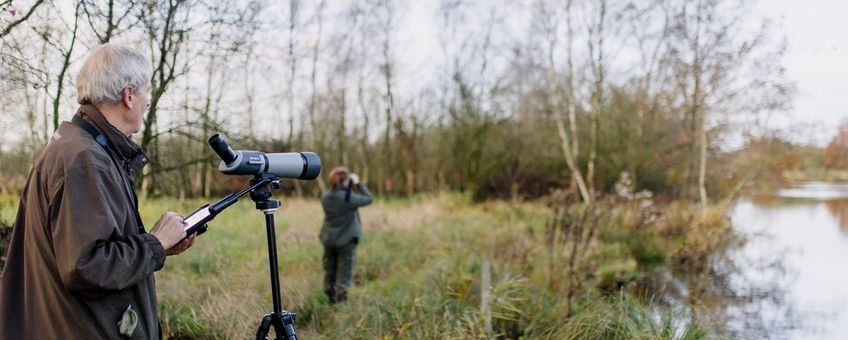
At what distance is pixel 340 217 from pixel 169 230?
417 centimetres

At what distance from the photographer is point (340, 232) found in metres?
5.76

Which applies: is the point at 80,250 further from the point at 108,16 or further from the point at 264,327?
the point at 108,16

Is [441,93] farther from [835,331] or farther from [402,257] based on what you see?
[835,331]

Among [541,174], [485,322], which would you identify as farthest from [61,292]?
[541,174]

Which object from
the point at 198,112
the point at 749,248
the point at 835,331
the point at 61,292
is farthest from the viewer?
the point at 749,248

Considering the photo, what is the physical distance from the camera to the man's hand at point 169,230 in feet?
5.30

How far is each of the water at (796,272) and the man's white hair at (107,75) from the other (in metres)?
5.91

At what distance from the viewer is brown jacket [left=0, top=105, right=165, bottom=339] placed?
1447 mm

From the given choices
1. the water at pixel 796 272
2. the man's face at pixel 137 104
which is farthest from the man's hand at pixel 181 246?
the water at pixel 796 272

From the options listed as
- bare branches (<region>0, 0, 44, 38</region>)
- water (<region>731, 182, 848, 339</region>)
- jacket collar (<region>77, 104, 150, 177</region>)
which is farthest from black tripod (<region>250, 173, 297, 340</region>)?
water (<region>731, 182, 848, 339</region>)

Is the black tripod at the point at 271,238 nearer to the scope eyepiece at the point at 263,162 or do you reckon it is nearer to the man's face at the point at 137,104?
the scope eyepiece at the point at 263,162

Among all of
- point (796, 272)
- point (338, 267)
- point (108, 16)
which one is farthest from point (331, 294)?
point (796, 272)

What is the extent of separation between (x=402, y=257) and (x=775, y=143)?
7844 millimetres

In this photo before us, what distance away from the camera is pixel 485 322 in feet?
13.4
